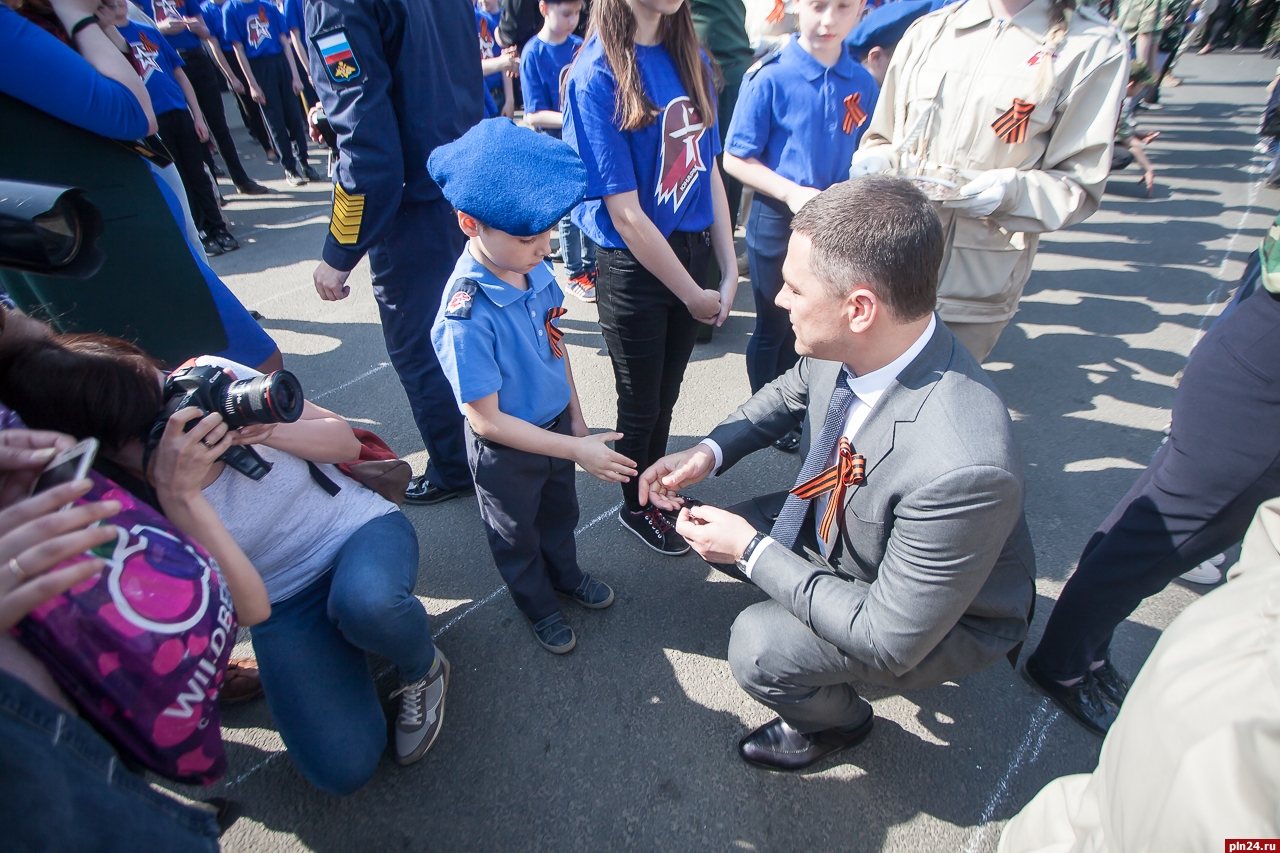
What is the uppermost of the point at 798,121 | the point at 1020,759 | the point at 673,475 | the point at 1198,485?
the point at 798,121

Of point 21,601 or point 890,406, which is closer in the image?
point 21,601

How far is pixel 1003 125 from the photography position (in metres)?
2.12

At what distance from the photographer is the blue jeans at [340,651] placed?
1759mm

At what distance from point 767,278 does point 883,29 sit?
2275mm

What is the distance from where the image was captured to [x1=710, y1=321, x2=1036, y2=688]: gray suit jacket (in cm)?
137

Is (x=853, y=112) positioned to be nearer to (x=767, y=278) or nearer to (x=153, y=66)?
(x=767, y=278)

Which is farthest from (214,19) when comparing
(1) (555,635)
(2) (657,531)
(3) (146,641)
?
(3) (146,641)

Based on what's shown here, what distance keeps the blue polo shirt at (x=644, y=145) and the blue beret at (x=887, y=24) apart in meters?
2.33

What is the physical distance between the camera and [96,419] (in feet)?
4.47

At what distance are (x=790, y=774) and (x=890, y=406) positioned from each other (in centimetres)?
115

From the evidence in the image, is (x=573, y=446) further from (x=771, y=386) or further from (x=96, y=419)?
(x=96, y=419)

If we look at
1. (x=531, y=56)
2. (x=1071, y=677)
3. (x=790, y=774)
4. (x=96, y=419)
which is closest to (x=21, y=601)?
(x=96, y=419)

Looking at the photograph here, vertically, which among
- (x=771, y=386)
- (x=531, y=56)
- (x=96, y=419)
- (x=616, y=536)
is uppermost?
(x=531, y=56)

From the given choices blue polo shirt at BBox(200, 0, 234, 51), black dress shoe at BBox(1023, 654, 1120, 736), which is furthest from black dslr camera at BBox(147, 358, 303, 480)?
blue polo shirt at BBox(200, 0, 234, 51)
